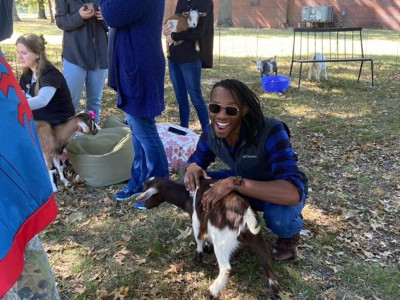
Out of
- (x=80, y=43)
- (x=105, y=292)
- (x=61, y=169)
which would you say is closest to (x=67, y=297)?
(x=105, y=292)

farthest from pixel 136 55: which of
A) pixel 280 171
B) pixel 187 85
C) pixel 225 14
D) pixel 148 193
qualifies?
pixel 225 14

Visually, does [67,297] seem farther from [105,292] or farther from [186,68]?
[186,68]

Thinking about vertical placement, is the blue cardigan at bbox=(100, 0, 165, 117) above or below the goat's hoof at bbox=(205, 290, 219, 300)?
above

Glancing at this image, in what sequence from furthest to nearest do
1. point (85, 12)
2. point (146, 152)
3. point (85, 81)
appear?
point (85, 81)
point (85, 12)
point (146, 152)

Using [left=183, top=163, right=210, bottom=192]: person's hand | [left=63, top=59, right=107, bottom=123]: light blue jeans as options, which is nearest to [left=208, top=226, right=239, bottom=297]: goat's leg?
[left=183, top=163, right=210, bottom=192]: person's hand

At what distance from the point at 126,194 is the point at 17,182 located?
2723 mm

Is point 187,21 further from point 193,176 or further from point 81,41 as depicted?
point 193,176

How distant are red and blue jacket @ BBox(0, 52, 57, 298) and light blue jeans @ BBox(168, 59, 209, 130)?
3.53m

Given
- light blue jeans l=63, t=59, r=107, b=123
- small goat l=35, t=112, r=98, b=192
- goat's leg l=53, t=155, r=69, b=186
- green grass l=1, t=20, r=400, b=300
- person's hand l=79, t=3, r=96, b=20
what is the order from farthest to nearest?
light blue jeans l=63, t=59, r=107, b=123 < person's hand l=79, t=3, r=96, b=20 < goat's leg l=53, t=155, r=69, b=186 < small goat l=35, t=112, r=98, b=192 < green grass l=1, t=20, r=400, b=300

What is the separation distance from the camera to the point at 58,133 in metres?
3.89

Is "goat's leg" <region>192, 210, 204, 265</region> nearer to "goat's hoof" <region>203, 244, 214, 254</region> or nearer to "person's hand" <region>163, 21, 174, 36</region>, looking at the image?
"goat's hoof" <region>203, 244, 214, 254</region>

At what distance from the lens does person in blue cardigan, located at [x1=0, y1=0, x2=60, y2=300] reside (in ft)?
3.35

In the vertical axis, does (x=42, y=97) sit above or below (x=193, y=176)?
above

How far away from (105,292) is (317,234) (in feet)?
5.42
